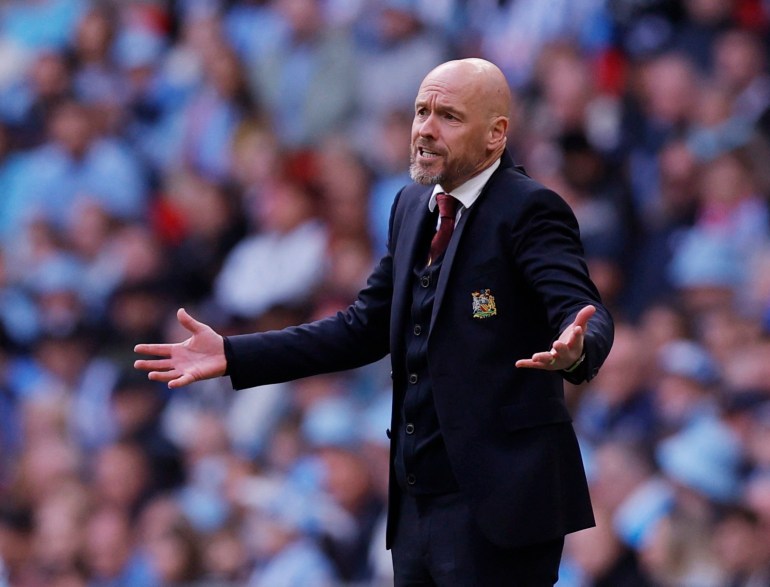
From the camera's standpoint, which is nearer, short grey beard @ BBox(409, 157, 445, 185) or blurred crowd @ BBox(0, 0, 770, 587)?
short grey beard @ BBox(409, 157, 445, 185)

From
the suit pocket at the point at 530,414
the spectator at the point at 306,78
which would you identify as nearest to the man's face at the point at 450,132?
the suit pocket at the point at 530,414

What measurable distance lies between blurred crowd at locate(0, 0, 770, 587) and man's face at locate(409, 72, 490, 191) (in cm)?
275

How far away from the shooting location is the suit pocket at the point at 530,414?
11.4 feet

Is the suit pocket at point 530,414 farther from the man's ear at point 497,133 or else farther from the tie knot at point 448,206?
the man's ear at point 497,133

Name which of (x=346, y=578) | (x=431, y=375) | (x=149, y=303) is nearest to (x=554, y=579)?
(x=431, y=375)

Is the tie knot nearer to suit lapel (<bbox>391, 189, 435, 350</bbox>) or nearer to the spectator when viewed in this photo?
suit lapel (<bbox>391, 189, 435, 350</bbox>)

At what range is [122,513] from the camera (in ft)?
26.6

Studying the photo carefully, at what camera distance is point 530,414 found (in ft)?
11.4

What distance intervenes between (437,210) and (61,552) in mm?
5023

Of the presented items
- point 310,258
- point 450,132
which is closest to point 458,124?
point 450,132

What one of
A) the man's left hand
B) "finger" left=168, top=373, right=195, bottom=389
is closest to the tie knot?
the man's left hand

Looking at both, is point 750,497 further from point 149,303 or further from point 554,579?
point 149,303

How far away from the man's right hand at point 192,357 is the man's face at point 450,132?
67 centimetres

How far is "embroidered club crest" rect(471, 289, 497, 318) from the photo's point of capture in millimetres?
3496
